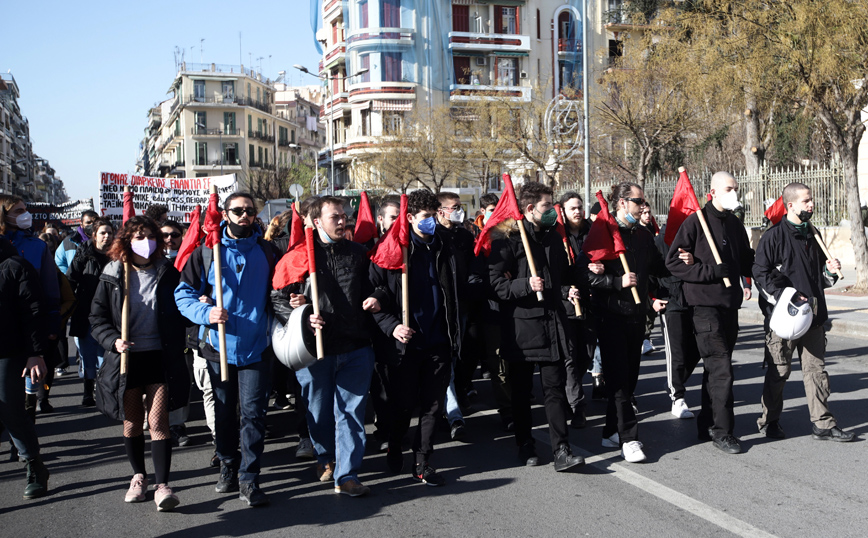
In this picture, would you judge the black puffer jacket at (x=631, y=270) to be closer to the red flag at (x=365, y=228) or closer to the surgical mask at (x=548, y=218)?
the surgical mask at (x=548, y=218)

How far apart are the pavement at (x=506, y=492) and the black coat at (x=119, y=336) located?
0.69 metres

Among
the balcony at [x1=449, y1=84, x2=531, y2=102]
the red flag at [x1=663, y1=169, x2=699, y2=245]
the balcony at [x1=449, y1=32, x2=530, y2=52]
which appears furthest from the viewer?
the balcony at [x1=449, y1=32, x2=530, y2=52]

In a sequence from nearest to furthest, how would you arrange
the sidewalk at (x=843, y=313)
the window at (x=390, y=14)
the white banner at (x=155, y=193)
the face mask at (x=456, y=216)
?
the face mask at (x=456, y=216) < the sidewalk at (x=843, y=313) < the white banner at (x=155, y=193) < the window at (x=390, y=14)

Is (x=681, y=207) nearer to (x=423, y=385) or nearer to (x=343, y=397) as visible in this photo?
(x=423, y=385)

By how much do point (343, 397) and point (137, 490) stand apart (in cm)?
142

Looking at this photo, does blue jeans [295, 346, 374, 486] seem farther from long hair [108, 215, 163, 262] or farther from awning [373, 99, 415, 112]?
awning [373, 99, 415, 112]

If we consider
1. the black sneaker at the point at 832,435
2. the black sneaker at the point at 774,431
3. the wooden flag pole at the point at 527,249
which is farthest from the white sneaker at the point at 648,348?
the wooden flag pole at the point at 527,249

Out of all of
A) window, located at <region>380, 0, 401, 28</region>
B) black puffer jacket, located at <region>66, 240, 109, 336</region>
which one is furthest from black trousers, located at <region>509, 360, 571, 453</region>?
window, located at <region>380, 0, 401, 28</region>

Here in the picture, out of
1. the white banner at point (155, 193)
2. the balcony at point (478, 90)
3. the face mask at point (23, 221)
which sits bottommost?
the face mask at point (23, 221)

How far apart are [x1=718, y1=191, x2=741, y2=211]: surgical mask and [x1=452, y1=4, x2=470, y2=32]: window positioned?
48.1 meters

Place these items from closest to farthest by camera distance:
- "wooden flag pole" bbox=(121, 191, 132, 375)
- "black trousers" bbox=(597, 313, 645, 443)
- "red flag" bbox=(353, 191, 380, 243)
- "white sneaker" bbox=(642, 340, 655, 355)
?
"wooden flag pole" bbox=(121, 191, 132, 375)
"black trousers" bbox=(597, 313, 645, 443)
"red flag" bbox=(353, 191, 380, 243)
"white sneaker" bbox=(642, 340, 655, 355)

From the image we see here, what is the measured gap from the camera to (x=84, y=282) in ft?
25.5

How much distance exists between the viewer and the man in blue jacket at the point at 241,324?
5.17m

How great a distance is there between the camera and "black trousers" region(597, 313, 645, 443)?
591cm
